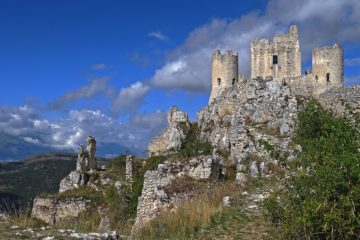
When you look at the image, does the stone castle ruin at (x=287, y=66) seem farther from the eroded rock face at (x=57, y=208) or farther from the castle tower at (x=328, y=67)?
the eroded rock face at (x=57, y=208)

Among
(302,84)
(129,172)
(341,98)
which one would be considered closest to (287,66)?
(302,84)

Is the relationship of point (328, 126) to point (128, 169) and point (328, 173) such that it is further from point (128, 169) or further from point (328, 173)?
point (128, 169)

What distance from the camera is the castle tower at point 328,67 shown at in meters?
44.7

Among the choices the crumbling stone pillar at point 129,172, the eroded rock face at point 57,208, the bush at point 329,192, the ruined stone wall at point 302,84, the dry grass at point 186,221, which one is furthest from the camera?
the ruined stone wall at point 302,84

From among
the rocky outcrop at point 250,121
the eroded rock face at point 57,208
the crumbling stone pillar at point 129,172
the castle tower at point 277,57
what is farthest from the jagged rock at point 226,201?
the castle tower at point 277,57

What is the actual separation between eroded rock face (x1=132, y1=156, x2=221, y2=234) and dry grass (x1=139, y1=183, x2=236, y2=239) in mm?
2706

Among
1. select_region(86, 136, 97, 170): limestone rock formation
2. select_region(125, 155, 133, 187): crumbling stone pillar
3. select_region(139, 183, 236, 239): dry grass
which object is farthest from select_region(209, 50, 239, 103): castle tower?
select_region(139, 183, 236, 239): dry grass

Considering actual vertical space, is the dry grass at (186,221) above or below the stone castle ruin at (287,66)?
below

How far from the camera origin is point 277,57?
4812 cm

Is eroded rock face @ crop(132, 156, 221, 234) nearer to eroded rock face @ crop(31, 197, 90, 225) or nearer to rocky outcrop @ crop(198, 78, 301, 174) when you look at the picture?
rocky outcrop @ crop(198, 78, 301, 174)

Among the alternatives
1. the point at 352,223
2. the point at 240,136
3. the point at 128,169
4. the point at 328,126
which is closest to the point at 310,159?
the point at 328,126

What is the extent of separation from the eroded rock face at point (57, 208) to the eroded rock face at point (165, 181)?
11063mm

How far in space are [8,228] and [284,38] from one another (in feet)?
129

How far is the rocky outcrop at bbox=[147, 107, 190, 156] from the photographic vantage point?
1435 inches
